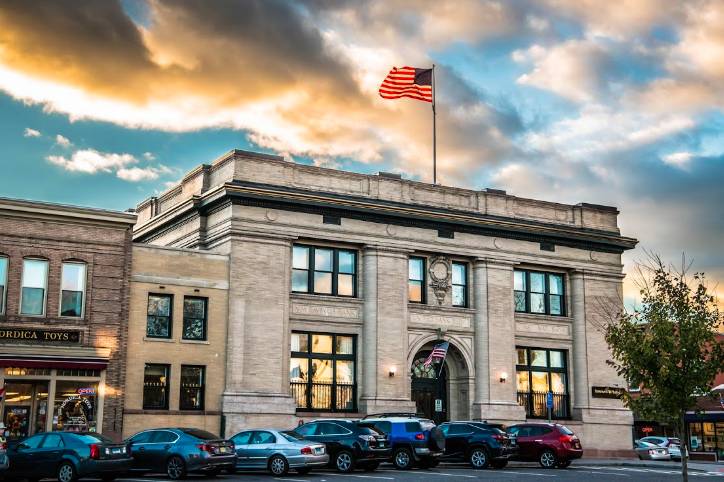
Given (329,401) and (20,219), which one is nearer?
(20,219)

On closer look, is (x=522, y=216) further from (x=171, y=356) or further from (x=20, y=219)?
(x=20, y=219)

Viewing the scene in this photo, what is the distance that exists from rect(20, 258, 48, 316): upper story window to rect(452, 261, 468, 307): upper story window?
65.3ft

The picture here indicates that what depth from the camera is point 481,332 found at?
45.5 meters

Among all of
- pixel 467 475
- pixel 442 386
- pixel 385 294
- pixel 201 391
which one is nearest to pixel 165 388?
pixel 201 391

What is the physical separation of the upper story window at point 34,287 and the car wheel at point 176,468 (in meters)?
10.1

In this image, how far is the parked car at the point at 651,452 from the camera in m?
48.8

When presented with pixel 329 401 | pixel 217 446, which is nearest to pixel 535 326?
pixel 329 401

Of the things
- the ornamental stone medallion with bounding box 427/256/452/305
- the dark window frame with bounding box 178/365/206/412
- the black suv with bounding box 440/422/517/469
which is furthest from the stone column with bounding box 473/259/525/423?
the dark window frame with bounding box 178/365/206/412

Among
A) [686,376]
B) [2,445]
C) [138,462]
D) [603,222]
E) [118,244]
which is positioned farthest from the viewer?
[603,222]

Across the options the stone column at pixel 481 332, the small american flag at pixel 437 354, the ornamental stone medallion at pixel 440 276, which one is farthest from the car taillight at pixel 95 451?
the stone column at pixel 481 332

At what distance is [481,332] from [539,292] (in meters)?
5.03

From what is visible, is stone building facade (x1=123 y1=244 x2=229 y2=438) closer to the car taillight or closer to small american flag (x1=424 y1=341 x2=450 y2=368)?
small american flag (x1=424 y1=341 x2=450 y2=368)

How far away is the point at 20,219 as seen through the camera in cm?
3459

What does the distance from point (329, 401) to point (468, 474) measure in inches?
468
